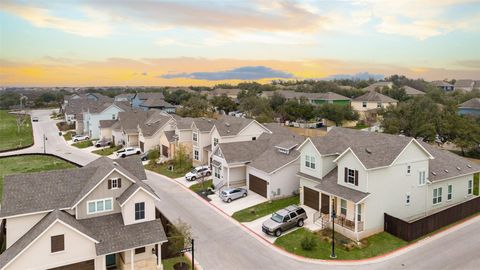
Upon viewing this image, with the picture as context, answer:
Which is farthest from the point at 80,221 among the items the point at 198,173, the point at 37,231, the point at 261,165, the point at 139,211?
the point at 198,173

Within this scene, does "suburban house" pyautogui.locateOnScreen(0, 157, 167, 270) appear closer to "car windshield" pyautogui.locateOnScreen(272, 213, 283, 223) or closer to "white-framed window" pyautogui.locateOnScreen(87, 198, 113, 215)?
"white-framed window" pyautogui.locateOnScreen(87, 198, 113, 215)

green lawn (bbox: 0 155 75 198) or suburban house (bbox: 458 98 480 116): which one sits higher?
suburban house (bbox: 458 98 480 116)

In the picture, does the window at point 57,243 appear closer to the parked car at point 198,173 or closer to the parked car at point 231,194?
the parked car at point 231,194

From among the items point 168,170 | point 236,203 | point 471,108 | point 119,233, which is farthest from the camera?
point 471,108

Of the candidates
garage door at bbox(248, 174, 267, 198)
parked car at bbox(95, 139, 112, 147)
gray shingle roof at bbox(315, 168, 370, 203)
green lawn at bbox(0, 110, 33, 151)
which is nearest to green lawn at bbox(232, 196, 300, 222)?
garage door at bbox(248, 174, 267, 198)

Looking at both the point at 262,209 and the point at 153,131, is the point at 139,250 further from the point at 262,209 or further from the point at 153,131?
the point at 153,131

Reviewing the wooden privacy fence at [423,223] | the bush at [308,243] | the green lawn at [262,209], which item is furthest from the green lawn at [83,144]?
the wooden privacy fence at [423,223]
